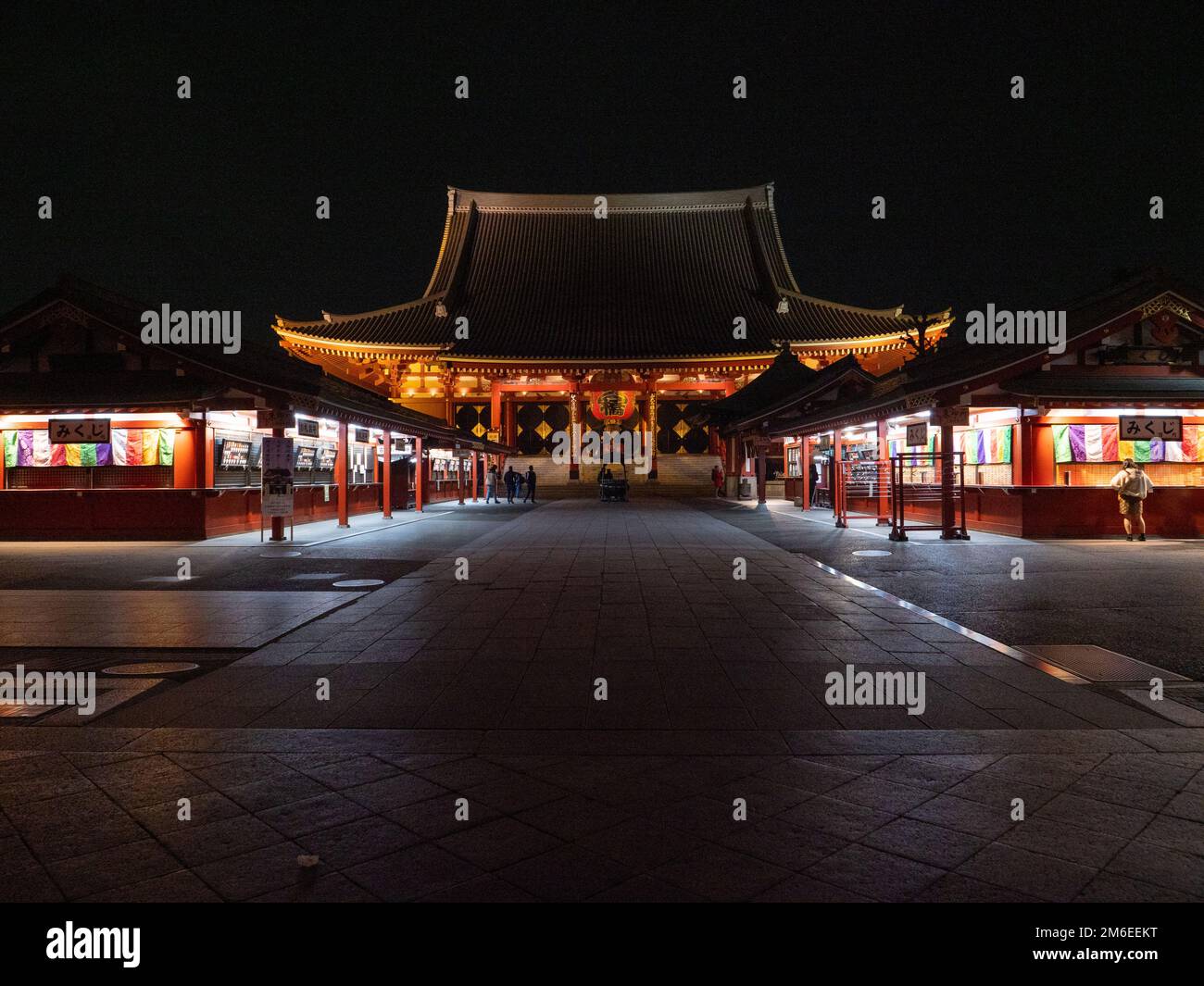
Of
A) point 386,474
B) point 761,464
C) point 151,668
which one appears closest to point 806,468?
point 761,464

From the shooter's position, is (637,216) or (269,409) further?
(637,216)

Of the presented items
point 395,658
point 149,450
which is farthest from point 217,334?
point 395,658

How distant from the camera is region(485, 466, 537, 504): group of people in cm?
3388

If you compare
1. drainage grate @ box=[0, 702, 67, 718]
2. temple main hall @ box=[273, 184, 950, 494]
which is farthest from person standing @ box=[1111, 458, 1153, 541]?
temple main hall @ box=[273, 184, 950, 494]

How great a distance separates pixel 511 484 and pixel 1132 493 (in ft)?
79.1

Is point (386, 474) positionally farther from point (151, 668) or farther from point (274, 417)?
point (151, 668)

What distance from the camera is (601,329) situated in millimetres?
38531

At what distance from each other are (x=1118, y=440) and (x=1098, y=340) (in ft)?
7.09

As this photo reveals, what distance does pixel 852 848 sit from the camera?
3.00m

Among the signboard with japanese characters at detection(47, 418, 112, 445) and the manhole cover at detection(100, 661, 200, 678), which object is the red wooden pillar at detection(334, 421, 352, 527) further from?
the manhole cover at detection(100, 661, 200, 678)

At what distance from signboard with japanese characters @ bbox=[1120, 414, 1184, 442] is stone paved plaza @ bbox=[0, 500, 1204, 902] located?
37.9ft

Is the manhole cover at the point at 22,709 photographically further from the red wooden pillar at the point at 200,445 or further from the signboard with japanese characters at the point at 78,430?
the signboard with japanese characters at the point at 78,430

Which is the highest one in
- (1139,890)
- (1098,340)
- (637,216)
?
(637,216)

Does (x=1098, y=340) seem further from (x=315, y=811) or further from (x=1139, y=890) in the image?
(x=315, y=811)
